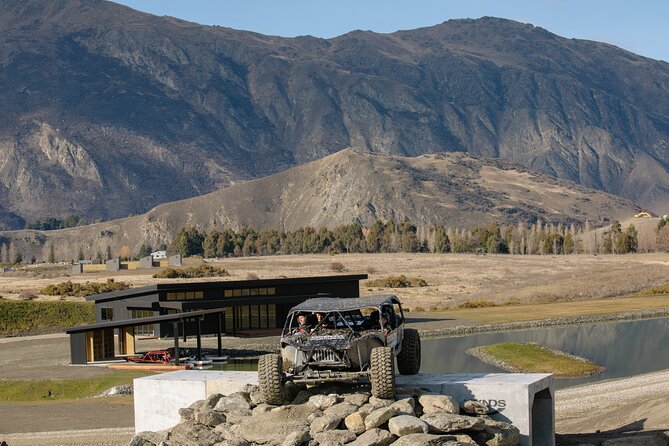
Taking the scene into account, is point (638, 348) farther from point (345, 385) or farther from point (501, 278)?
point (501, 278)

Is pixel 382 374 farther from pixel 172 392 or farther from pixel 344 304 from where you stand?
pixel 172 392

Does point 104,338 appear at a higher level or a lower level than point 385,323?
lower

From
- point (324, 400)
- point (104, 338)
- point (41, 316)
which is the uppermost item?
point (324, 400)

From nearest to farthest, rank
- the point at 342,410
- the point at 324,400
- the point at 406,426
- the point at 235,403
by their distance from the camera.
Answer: the point at 406,426 → the point at 342,410 → the point at 324,400 → the point at 235,403

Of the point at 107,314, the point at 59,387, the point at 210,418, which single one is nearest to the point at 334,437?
the point at 210,418

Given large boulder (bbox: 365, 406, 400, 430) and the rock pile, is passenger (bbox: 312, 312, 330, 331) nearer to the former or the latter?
the rock pile

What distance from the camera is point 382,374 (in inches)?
1030

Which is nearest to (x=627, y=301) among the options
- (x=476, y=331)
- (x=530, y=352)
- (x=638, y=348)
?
(x=476, y=331)

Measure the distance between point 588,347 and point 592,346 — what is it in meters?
0.87

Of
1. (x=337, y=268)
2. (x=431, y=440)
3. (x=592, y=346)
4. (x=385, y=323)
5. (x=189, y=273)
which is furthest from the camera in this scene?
(x=337, y=268)

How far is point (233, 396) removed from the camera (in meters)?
28.8

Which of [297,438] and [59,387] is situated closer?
[297,438]

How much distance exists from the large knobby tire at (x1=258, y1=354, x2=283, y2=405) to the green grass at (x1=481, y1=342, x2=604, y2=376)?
36455 mm

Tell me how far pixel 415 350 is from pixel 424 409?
14.1 feet
